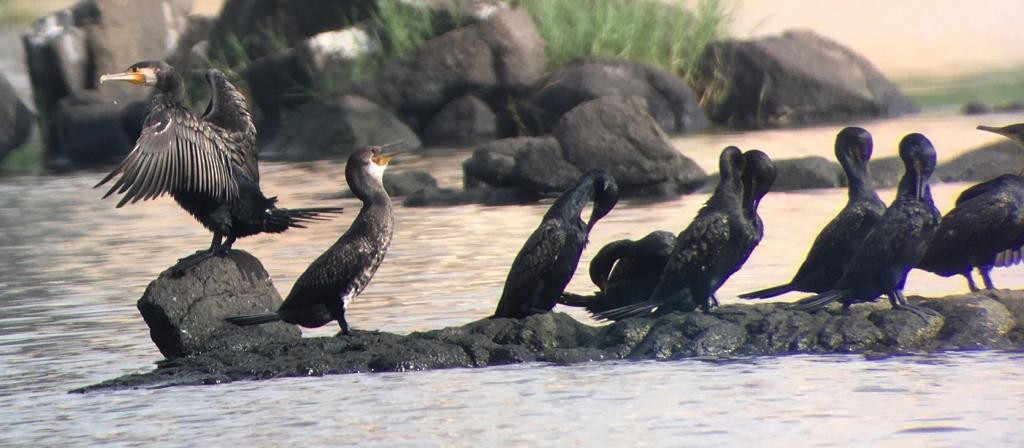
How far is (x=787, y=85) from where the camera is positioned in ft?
88.9

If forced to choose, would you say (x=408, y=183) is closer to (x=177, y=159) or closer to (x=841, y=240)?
(x=177, y=159)

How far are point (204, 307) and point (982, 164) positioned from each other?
11.1m

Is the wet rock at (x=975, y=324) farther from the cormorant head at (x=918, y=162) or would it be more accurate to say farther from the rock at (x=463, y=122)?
the rock at (x=463, y=122)

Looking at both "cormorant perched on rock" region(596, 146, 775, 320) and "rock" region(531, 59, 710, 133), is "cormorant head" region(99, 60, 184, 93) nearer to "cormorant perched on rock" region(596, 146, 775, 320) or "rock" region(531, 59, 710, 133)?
"cormorant perched on rock" region(596, 146, 775, 320)

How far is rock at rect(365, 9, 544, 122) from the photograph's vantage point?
86.6 feet

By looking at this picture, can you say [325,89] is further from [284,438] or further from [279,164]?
[284,438]

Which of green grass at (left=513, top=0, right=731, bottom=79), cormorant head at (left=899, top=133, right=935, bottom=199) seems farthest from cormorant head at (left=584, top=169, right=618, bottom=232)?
green grass at (left=513, top=0, right=731, bottom=79)

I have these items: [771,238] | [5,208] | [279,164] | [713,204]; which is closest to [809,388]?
[713,204]

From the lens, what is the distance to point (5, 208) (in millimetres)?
20562

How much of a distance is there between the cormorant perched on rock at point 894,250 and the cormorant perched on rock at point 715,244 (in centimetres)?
50

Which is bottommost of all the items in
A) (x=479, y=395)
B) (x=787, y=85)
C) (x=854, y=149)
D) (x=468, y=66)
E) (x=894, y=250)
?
(x=479, y=395)

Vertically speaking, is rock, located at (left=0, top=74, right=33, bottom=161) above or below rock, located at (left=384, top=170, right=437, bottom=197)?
above

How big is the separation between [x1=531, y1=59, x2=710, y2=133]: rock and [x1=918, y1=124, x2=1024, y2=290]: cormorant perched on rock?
15.0m

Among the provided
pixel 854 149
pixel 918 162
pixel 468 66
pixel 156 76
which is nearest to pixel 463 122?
pixel 468 66
